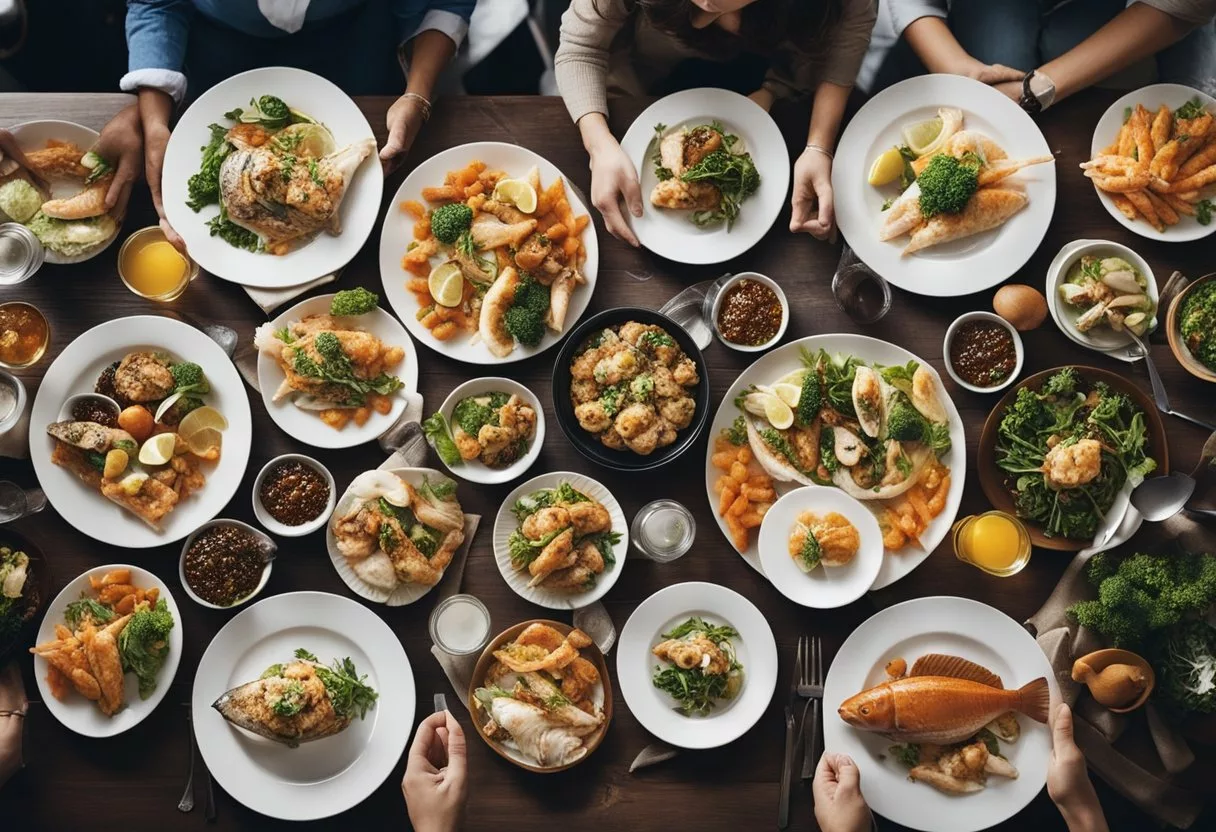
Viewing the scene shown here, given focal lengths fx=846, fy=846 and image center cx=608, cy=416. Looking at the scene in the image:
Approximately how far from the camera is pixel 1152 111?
3.61m

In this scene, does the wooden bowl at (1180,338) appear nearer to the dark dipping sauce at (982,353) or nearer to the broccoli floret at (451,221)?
the dark dipping sauce at (982,353)

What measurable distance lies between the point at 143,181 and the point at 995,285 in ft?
12.2

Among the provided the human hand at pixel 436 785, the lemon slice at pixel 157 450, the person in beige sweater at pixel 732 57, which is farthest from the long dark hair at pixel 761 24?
the human hand at pixel 436 785

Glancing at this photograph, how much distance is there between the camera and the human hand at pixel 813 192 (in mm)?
3566

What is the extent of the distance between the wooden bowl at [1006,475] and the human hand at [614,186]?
1691 mm

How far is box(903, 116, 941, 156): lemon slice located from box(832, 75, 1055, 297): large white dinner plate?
4cm

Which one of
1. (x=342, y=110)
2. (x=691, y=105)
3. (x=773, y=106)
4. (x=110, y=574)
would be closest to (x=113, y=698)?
(x=110, y=574)

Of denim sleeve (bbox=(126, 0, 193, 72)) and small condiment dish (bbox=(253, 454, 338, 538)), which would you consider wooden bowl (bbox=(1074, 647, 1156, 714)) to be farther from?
denim sleeve (bbox=(126, 0, 193, 72))

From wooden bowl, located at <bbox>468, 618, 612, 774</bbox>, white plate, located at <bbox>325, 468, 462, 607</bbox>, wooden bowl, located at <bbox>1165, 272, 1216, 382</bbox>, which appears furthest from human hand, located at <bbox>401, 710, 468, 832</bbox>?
wooden bowl, located at <bbox>1165, 272, 1216, 382</bbox>

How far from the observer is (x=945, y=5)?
3.82 metres

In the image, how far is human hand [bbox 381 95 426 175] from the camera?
357 cm

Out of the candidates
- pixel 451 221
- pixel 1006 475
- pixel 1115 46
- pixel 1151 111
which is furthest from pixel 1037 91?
pixel 451 221

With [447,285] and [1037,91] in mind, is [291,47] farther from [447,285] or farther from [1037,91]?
[1037,91]

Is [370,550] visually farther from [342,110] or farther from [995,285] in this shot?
[995,285]
